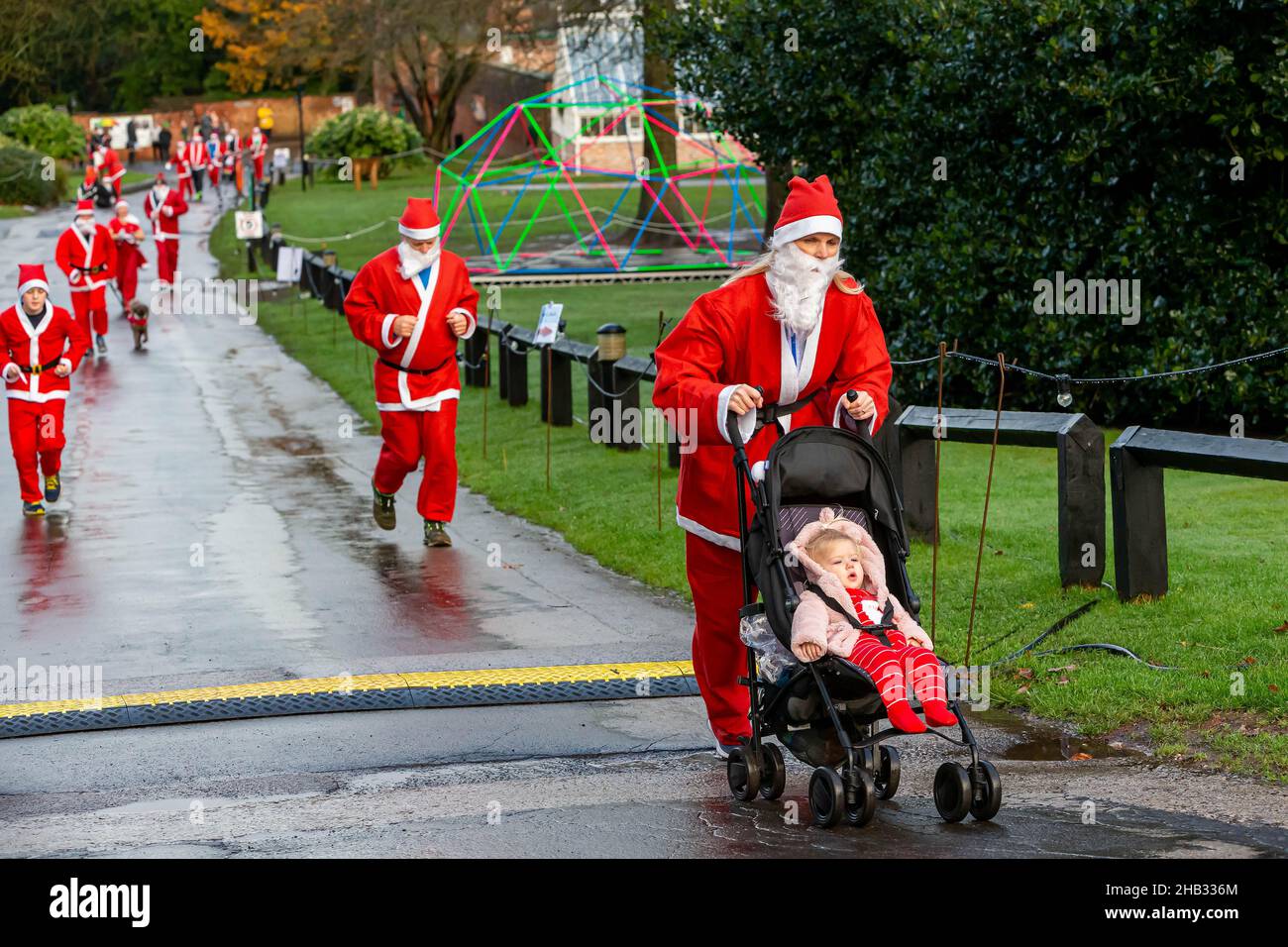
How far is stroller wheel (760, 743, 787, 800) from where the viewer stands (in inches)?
242

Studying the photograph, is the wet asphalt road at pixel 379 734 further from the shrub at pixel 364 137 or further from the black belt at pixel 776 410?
the shrub at pixel 364 137

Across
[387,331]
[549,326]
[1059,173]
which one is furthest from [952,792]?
[549,326]

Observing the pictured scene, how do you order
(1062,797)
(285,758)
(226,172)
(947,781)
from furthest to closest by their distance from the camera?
(226,172)
(285,758)
(1062,797)
(947,781)

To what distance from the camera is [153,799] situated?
6586mm

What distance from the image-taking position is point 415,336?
12.2 metres

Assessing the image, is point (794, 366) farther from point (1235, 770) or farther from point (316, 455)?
point (316, 455)

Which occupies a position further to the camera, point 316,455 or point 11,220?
point 11,220

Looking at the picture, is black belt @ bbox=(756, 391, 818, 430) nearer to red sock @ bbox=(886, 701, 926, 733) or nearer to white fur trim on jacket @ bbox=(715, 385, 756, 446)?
white fur trim on jacket @ bbox=(715, 385, 756, 446)

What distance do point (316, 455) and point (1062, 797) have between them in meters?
11.1

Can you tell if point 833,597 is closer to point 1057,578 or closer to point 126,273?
Result: point 1057,578

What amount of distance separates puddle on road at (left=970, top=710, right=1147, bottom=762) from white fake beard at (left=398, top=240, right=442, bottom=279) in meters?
6.01

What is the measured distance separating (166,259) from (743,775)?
1155 inches
